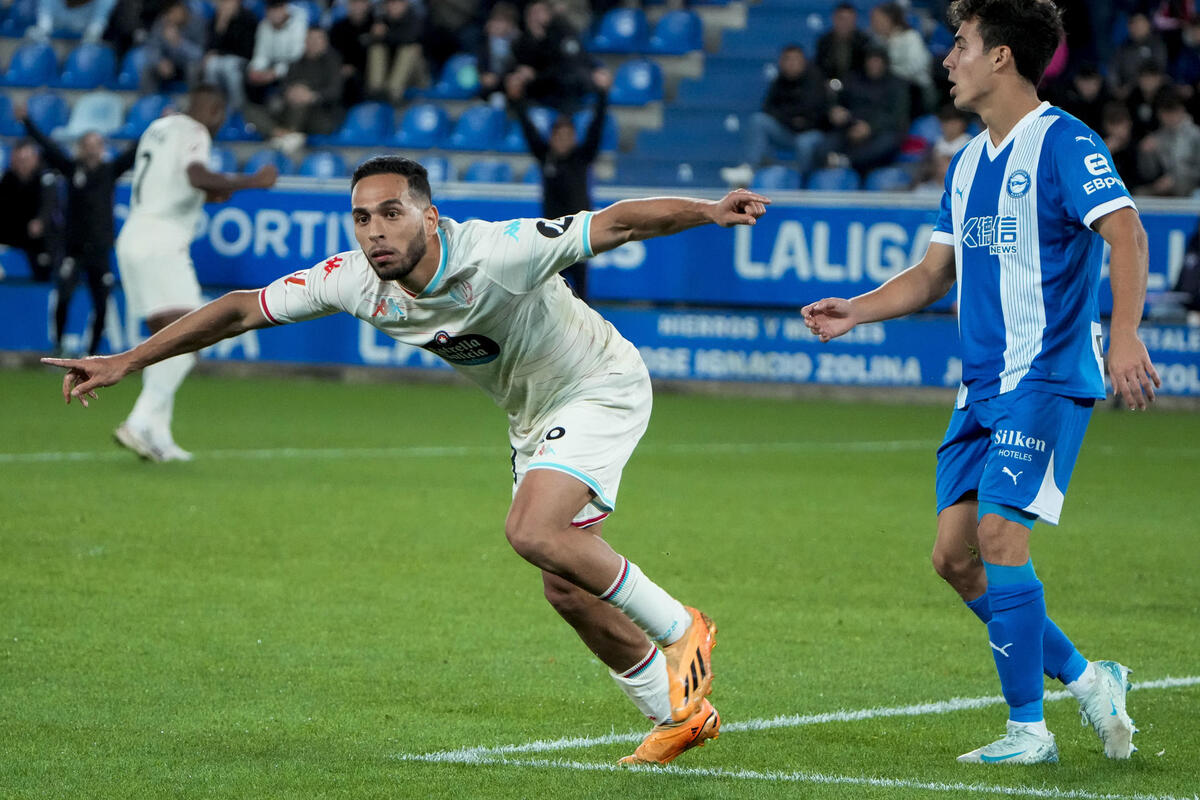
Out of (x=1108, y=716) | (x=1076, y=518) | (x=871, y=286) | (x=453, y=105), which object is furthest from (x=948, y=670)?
(x=453, y=105)

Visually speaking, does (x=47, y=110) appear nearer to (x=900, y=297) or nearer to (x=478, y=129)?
(x=478, y=129)

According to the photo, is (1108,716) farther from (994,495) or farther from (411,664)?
(411,664)

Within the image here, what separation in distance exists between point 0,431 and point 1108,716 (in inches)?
403

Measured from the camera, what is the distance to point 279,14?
70.5 feet

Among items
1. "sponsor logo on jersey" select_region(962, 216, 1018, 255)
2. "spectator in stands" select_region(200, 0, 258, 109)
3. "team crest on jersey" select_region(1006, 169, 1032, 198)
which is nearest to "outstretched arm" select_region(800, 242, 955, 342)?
"sponsor logo on jersey" select_region(962, 216, 1018, 255)

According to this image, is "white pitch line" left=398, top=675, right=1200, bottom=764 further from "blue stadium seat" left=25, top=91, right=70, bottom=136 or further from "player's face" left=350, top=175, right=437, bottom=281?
"blue stadium seat" left=25, top=91, right=70, bottom=136

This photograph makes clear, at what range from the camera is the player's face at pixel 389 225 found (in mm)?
5008

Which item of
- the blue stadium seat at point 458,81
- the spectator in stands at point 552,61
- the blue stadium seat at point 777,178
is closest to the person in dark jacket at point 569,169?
the blue stadium seat at point 777,178

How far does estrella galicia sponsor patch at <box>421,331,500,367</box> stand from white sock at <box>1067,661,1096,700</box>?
6.23 feet

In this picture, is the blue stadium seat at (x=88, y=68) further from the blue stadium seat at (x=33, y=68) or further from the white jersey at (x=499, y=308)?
the white jersey at (x=499, y=308)

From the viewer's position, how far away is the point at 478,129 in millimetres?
20812

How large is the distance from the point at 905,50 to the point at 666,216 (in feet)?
49.1

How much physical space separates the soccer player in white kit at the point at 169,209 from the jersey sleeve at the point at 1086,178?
7771 millimetres

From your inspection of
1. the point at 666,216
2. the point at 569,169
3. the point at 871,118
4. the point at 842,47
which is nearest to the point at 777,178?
the point at 871,118
